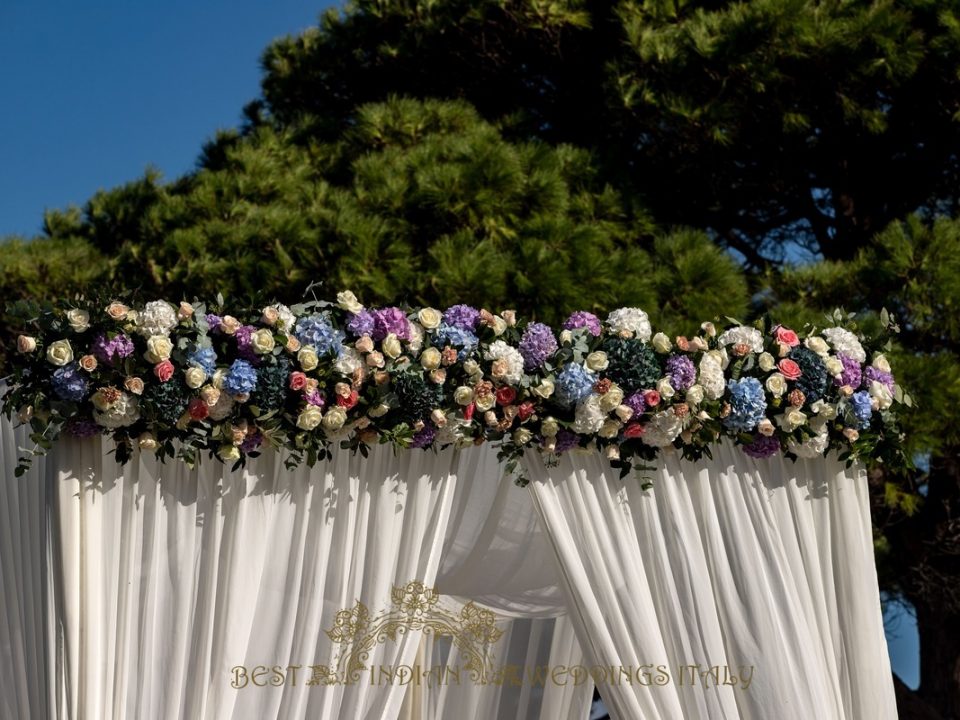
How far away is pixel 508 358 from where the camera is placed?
2695 mm

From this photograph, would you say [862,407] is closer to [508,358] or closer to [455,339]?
[508,358]

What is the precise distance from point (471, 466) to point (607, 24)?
3.19 meters

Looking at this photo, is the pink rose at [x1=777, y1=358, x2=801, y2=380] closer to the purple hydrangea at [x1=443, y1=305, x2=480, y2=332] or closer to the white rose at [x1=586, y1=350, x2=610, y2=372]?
the white rose at [x1=586, y1=350, x2=610, y2=372]

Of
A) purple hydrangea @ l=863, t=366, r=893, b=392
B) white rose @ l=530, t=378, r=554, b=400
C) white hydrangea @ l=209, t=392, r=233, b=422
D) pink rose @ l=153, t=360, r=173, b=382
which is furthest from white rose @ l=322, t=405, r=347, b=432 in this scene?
purple hydrangea @ l=863, t=366, r=893, b=392

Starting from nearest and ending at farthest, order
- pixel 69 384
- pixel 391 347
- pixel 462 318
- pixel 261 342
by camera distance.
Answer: pixel 69 384 < pixel 261 342 < pixel 391 347 < pixel 462 318

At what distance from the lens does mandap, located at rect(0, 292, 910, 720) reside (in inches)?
96.7

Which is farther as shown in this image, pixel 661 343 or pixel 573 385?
pixel 661 343

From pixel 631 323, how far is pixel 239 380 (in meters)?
0.96

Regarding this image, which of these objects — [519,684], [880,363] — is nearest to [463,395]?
[880,363]

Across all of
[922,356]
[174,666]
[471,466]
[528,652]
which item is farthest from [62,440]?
[922,356]

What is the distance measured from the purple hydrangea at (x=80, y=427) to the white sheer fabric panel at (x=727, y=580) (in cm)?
100

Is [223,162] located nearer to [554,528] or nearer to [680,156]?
[680,156]

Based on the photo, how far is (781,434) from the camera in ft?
9.54

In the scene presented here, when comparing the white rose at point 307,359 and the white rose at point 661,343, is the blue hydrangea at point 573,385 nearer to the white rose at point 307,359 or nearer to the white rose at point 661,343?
the white rose at point 661,343
